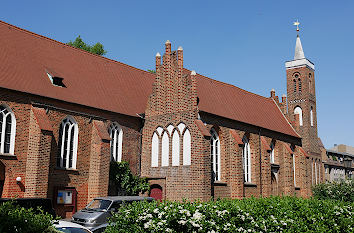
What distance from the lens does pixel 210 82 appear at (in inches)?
1238

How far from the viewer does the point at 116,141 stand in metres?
24.4

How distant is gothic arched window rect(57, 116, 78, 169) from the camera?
2145 cm

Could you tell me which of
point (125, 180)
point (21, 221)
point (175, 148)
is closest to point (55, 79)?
point (125, 180)

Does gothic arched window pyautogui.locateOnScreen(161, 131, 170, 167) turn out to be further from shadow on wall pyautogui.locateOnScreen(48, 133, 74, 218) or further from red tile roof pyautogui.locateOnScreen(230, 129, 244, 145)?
shadow on wall pyautogui.locateOnScreen(48, 133, 74, 218)

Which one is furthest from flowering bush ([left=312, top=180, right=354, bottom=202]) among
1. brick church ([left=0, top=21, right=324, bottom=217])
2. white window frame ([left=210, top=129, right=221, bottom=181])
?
white window frame ([left=210, top=129, right=221, bottom=181])

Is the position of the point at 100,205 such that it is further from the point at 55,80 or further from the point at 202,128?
the point at 55,80

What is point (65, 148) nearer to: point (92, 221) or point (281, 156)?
point (92, 221)

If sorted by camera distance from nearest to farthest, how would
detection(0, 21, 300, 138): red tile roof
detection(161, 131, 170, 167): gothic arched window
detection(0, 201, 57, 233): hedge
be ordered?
detection(0, 201, 57, 233): hedge, detection(0, 21, 300, 138): red tile roof, detection(161, 131, 170, 167): gothic arched window

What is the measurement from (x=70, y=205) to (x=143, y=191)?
4.98 meters

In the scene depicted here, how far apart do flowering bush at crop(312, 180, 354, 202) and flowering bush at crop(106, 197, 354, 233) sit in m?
14.7

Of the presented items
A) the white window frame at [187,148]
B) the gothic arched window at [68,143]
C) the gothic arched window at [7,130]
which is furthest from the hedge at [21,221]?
the white window frame at [187,148]

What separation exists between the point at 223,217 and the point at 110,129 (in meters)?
15.6

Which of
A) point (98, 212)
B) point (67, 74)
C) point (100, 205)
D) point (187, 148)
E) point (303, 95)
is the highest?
point (303, 95)

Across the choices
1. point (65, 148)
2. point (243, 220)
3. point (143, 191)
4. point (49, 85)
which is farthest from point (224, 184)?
point (243, 220)
